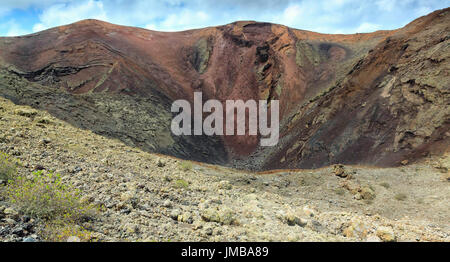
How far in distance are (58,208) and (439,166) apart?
12.2 metres

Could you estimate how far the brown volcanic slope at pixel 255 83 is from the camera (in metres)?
13.6

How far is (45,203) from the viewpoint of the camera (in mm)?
3814

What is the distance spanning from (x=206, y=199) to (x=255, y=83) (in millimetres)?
24607

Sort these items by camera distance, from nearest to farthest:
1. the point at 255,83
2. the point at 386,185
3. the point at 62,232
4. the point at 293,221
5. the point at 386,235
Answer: the point at 62,232, the point at 386,235, the point at 293,221, the point at 386,185, the point at 255,83

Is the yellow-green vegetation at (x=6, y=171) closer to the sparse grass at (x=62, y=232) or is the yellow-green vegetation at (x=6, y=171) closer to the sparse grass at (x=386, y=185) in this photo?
the sparse grass at (x=62, y=232)

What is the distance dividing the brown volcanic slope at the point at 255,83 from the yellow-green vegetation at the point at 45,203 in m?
10.7

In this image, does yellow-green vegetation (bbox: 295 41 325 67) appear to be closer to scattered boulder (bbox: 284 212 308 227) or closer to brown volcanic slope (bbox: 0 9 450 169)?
brown volcanic slope (bbox: 0 9 450 169)

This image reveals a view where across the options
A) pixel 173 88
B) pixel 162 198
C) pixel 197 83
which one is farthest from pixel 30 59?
pixel 162 198

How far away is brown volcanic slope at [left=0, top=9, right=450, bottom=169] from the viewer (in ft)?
44.7

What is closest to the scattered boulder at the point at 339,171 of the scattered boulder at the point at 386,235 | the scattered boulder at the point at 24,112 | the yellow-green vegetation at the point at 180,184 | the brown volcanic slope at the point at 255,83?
the brown volcanic slope at the point at 255,83

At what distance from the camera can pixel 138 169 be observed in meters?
7.58

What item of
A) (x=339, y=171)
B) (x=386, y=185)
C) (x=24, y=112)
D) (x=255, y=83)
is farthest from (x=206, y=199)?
(x=255, y=83)

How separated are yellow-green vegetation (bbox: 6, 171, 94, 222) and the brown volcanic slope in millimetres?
10690

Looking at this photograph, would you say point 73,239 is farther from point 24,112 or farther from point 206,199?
point 24,112
